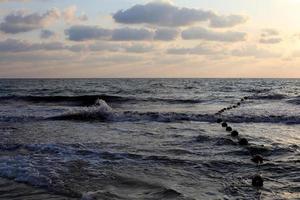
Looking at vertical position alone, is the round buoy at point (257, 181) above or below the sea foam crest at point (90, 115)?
above

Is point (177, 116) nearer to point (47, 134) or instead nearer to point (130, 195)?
point (47, 134)

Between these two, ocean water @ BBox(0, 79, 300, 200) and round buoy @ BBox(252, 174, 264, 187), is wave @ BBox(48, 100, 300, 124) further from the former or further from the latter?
round buoy @ BBox(252, 174, 264, 187)

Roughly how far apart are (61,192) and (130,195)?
3.97ft

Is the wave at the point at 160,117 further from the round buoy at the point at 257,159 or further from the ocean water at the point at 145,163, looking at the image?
the round buoy at the point at 257,159

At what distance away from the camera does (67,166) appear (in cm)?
949

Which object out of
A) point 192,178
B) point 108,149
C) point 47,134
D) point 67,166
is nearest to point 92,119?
point 47,134

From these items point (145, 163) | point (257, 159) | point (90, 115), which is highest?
point (257, 159)

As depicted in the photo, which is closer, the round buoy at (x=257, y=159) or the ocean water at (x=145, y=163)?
the ocean water at (x=145, y=163)

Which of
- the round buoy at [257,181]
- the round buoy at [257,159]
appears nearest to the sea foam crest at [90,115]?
the round buoy at [257,159]

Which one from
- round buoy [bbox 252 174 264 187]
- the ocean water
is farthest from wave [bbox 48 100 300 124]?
round buoy [bbox 252 174 264 187]

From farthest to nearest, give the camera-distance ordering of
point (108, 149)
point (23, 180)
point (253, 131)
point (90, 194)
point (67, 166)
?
point (253, 131), point (108, 149), point (67, 166), point (23, 180), point (90, 194)

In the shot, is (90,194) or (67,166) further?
(67,166)

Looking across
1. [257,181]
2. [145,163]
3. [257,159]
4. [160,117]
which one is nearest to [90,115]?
[160,117]

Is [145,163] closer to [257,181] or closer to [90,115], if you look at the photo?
[257,181]
